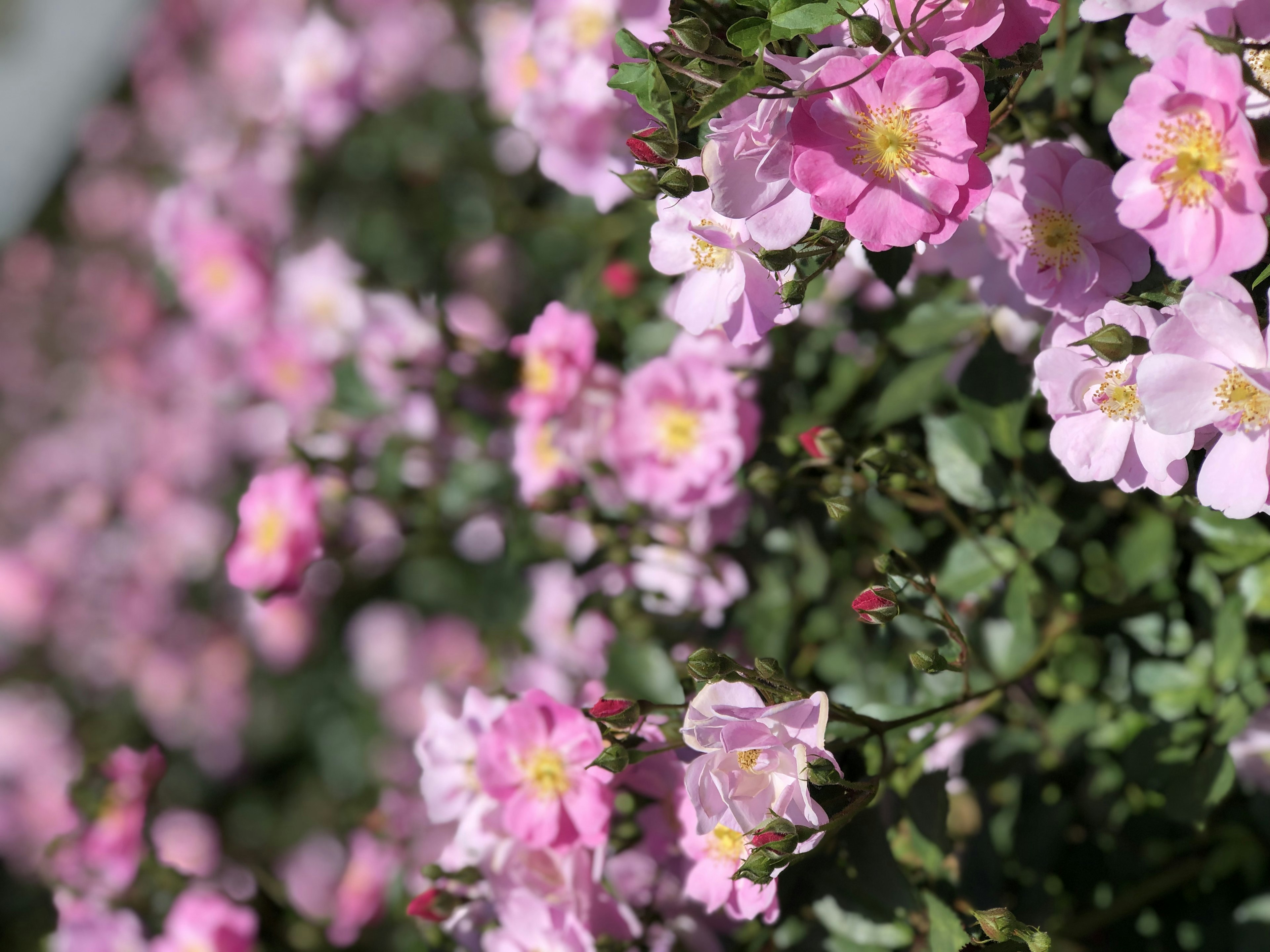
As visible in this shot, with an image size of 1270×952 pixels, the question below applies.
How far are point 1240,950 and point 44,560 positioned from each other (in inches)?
100

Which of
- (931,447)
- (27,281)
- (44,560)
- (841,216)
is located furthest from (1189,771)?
(27,281)

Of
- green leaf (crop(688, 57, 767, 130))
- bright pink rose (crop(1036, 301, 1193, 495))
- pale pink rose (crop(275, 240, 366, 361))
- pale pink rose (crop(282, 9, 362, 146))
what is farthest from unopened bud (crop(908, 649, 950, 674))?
pale pink rose (crop(282, 9, 362, 146))

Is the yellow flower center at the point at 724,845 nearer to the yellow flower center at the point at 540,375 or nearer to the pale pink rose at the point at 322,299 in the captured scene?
the yellow flower center at the point at 540,375

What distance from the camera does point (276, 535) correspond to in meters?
1.11

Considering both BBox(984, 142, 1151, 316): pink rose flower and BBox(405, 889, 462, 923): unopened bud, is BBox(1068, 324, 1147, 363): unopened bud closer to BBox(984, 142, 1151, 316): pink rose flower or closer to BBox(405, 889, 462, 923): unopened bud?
BBox(984, 142, 1151, 316): pink rose flower

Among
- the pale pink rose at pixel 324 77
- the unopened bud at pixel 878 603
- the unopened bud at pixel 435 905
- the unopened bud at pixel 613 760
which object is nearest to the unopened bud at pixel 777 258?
the unopened bud at pixel 878 603

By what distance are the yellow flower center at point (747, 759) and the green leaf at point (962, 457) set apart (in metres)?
0.34

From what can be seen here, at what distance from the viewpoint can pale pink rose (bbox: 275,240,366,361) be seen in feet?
5.42

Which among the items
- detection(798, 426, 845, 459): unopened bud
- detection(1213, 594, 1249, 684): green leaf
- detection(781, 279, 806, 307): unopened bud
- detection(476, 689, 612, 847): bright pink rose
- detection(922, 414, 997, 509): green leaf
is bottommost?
detection(1213, 594, 1249, 684): green leaf

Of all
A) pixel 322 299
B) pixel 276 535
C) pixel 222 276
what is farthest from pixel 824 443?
→ pixel 222 276

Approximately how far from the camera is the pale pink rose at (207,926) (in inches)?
38.5

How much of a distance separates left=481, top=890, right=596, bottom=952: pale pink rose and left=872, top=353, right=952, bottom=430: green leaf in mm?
470

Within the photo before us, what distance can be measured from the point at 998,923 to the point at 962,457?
0.38 meters

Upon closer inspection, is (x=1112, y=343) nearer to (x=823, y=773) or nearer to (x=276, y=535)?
(x=823, y=773)
